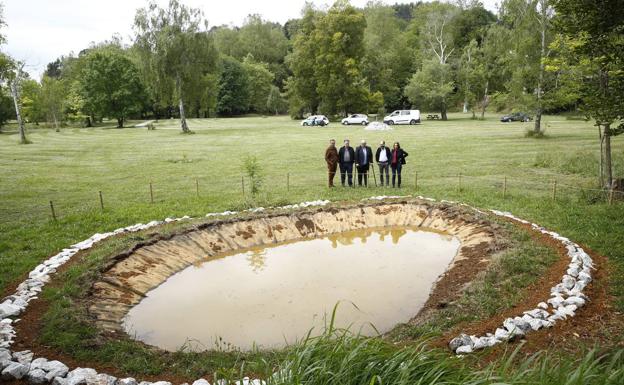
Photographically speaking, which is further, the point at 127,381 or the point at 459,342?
the point at 459,342

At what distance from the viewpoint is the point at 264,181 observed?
57.7ft

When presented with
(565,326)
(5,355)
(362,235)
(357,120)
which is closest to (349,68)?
(357,120)

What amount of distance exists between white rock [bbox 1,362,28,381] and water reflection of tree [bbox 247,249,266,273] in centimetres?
517

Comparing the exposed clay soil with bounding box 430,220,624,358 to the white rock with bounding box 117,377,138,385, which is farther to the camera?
the exposed clay soil with bounding box 430,220,624,358

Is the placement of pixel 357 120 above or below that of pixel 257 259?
above

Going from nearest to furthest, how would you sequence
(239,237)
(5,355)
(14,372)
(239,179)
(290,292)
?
(14,372) → (5,355) → (290,292) → (239,237) → (239,179)

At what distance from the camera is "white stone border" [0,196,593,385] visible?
559cm

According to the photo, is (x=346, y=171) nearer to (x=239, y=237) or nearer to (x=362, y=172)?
(x=362, y=172)

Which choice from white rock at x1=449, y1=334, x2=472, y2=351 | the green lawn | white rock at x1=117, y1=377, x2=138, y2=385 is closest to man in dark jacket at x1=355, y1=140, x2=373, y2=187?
the green lawn

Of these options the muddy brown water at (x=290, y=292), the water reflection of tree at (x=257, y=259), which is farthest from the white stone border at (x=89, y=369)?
the water reflection of tree at (x=257, y=259)

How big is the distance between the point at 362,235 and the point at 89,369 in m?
8.24

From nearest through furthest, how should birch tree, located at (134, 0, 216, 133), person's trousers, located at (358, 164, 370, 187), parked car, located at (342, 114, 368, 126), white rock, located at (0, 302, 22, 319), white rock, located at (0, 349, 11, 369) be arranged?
white rock, located at (0, 349, 11, 369)
white rock, located at (0, 302, 22, 319)
person's trousers, located at (358, 164, 370, 187)
birch tree, located at (134, 0, 216, 133)
parked car, located at (342, 114, 368, 126)

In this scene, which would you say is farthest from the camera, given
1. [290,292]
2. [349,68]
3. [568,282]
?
[349,68]

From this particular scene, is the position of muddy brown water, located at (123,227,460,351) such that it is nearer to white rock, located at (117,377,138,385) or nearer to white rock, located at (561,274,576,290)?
white rock, located at (117,377,138,385)
